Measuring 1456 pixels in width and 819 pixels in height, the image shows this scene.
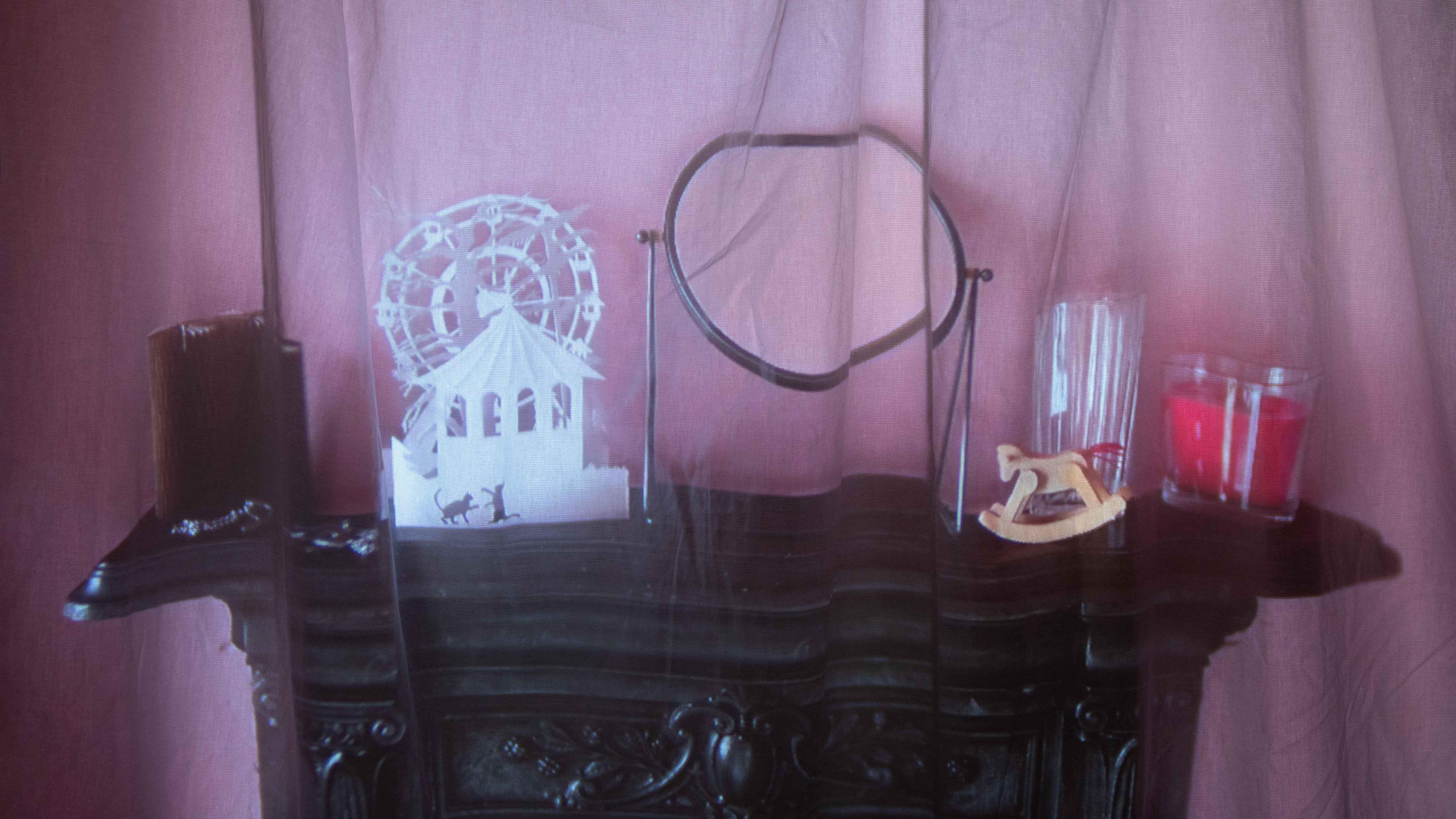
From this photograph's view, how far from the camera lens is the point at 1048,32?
17.1 inches

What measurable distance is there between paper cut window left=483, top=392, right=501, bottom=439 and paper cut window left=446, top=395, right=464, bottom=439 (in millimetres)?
14

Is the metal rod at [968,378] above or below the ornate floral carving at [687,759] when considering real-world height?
above

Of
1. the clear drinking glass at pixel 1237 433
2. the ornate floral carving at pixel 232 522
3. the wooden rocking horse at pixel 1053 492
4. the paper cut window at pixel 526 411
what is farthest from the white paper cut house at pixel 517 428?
the clear drinking glass at pixel 1237 433

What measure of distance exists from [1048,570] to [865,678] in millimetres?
126

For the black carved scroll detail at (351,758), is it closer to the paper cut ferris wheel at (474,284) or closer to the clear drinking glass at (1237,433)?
the paper cut ferris wheel at (474,284)

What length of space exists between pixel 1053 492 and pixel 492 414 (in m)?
0.32

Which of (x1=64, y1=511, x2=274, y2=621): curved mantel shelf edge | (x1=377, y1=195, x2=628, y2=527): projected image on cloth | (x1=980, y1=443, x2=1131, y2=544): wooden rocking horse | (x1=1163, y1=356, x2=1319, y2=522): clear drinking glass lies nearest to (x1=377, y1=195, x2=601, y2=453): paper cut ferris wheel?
(x1=377, y1=195, x2=628, y2=527): projected image on cloth

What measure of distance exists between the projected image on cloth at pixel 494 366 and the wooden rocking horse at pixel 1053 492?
0.22 m

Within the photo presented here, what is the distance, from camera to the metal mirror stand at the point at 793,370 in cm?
43

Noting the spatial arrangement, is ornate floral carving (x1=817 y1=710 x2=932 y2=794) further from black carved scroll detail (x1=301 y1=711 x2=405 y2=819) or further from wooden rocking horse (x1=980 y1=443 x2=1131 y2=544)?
black carved scroll detail (x1=301 y1=711 x2=405 y2=819)

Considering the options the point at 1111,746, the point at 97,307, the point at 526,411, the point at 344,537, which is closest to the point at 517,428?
the point at 526,411

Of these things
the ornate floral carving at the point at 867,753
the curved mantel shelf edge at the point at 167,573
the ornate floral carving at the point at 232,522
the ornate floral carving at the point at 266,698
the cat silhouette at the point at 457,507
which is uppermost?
the cat silhouette at the point at 457,507

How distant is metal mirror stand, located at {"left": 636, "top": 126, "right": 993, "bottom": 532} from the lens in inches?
17.1

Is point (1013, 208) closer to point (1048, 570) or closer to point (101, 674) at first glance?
point (1048, 570)
